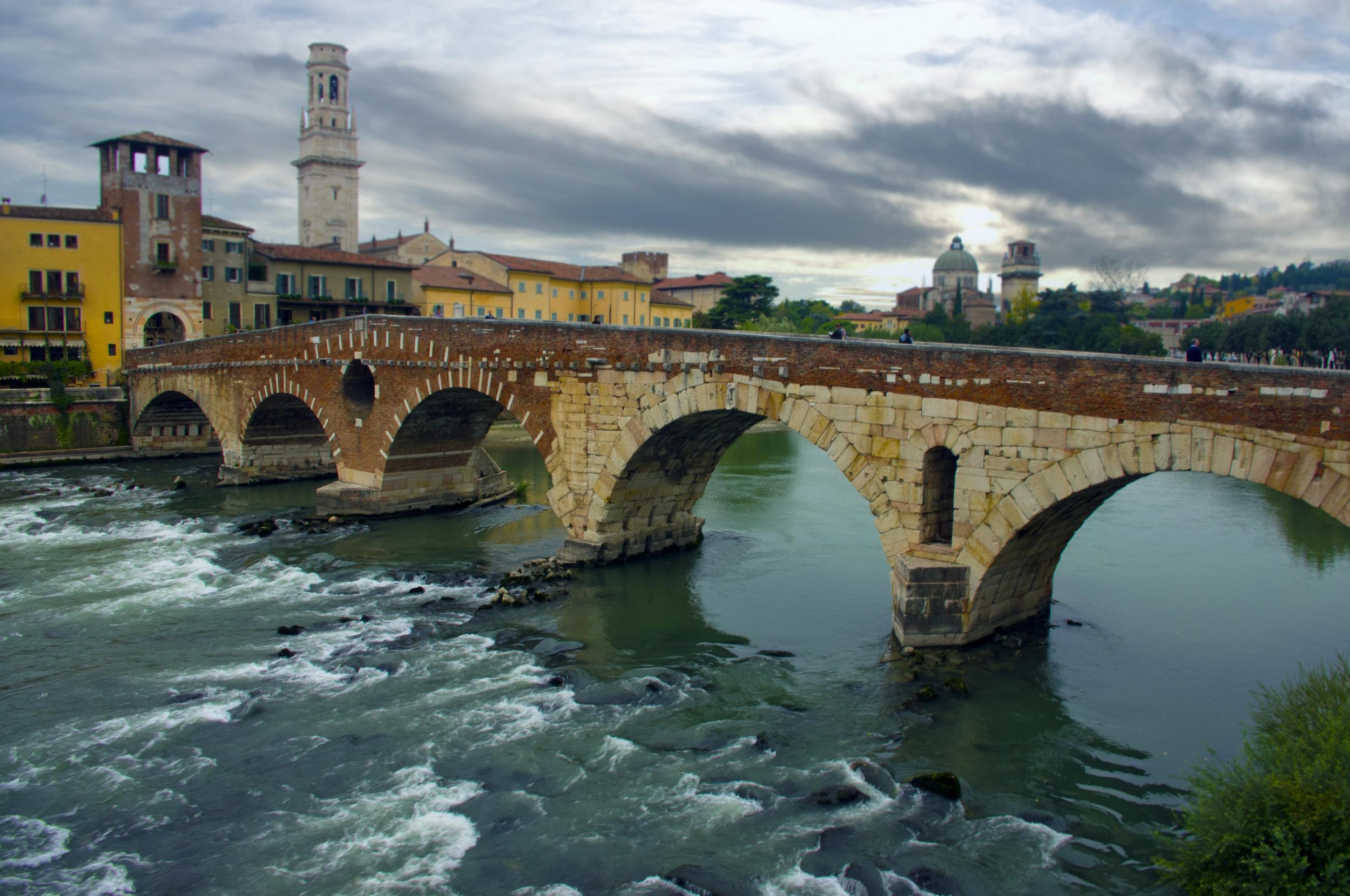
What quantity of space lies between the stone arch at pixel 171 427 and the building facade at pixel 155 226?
20.5 ft

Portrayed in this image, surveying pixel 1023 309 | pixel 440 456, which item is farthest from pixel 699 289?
pixel 440 456

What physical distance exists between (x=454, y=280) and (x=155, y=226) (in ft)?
50.0

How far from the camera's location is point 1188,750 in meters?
12.7

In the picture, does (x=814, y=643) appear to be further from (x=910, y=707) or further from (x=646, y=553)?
(x=646, y=553)

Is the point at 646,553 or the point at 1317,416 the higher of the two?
the point at 1317,416

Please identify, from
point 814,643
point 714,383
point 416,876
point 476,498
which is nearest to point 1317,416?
point 814,643

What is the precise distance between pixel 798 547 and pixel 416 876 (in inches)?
580

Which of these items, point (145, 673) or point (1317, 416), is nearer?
point (1317, 416)

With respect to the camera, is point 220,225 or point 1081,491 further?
point 220,225

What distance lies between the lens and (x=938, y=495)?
1582cm

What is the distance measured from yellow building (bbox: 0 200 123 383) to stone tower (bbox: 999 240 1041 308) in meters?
96.5

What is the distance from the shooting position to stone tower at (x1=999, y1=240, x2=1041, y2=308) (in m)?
117

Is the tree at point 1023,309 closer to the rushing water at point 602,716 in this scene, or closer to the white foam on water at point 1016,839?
the rushing water at point 602,716

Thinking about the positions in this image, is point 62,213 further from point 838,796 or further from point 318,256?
point 838,796
